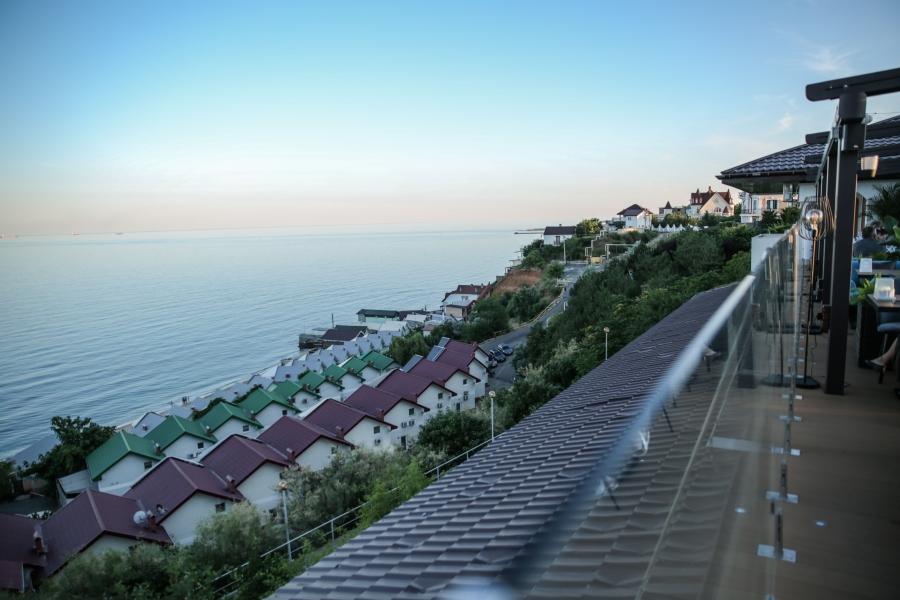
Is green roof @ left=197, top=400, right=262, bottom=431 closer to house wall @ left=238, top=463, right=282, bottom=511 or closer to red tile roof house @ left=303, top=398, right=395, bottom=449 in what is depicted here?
red tile roof house @ left=303, top=398, right=395, bottom=449

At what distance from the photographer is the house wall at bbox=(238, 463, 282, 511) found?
19.1 m

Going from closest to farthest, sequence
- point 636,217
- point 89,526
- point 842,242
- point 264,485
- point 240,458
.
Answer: point 842,242 → point 89,526 → point 264,485 → point 240,458 → point 636,217

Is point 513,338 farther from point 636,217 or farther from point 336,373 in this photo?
point 636,217

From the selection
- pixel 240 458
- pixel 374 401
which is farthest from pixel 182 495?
pixel 374 401

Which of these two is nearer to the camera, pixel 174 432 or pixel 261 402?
pixel 174 432

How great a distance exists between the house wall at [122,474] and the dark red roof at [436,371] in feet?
45.6

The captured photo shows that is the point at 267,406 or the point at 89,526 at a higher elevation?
the point at 89,526

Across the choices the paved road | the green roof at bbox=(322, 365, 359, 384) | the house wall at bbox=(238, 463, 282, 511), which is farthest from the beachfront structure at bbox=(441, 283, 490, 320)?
the house wall at bbox=(238, 463, 282, 511)

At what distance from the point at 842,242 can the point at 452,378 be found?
26.4 metres

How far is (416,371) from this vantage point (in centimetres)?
3048

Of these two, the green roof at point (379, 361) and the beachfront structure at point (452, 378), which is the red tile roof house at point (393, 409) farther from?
the green roof at point (379, 361)

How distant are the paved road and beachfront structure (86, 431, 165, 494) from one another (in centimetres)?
1798

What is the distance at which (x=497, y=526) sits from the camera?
2379 mm

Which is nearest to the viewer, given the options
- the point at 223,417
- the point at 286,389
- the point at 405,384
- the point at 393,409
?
the point at 393,409
